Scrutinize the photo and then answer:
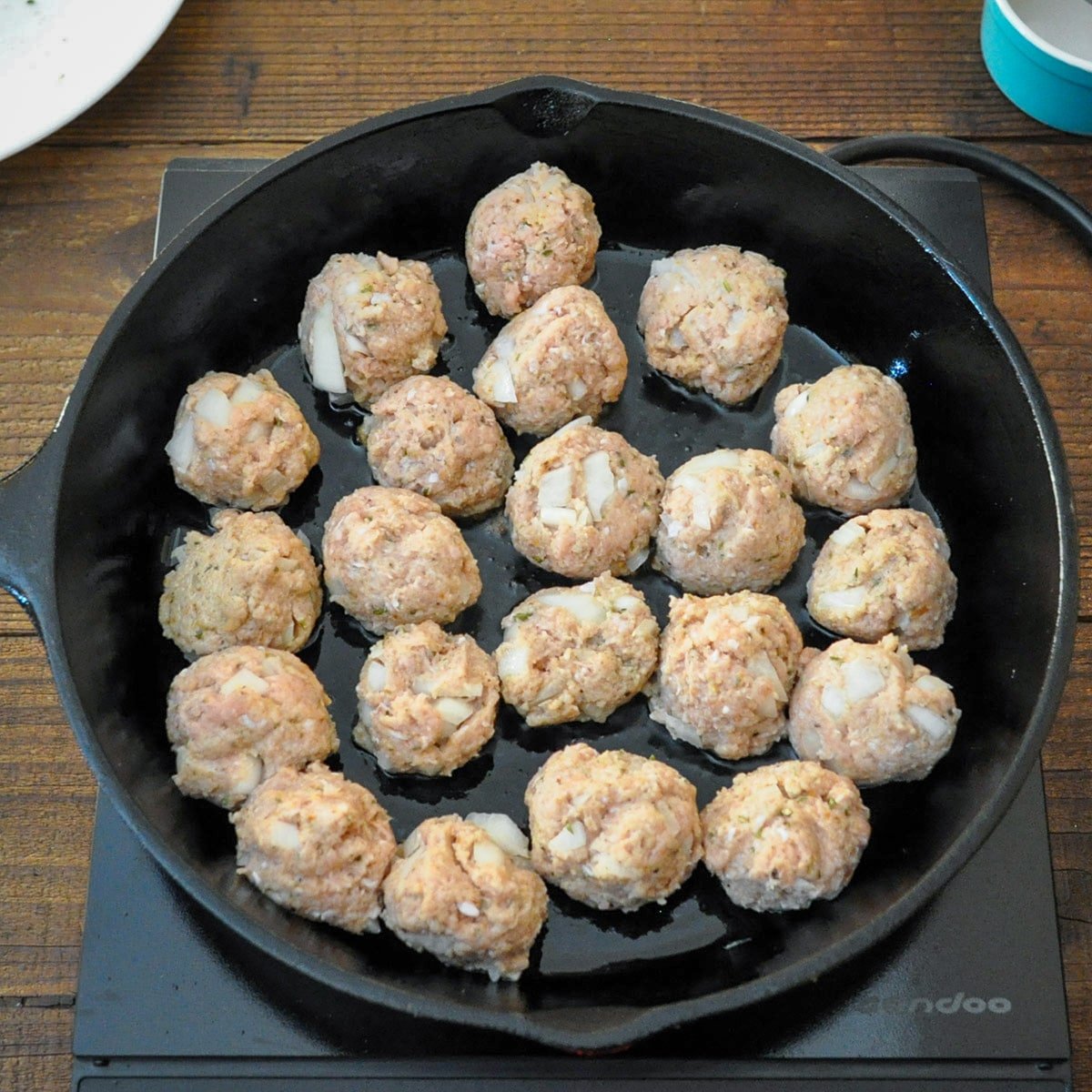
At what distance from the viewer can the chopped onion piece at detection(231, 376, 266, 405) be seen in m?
2.17

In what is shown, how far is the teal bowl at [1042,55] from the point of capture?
103 inches

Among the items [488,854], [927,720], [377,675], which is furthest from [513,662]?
[927,720]

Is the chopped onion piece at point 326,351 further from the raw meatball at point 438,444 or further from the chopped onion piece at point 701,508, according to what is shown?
the chopped onion piece at point 701,508

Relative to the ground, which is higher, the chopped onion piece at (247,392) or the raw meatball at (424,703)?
the chopped onion piece at (247,392)

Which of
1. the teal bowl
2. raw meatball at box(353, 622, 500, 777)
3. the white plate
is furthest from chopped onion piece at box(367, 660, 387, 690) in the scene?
the teal bowl

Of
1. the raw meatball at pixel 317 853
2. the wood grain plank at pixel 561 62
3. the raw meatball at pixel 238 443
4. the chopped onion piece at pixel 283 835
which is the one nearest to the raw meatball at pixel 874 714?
the raw meatball at pixel 317 853

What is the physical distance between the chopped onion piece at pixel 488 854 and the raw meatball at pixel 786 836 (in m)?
0.32

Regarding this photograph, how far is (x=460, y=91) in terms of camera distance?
2787mm

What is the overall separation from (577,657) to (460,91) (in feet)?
4.65

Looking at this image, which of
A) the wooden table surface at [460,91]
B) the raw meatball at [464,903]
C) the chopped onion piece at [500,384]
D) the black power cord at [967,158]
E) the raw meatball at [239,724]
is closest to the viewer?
the raw meatball at [464,903]

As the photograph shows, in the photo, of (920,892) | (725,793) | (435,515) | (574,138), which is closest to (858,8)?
(574,138)

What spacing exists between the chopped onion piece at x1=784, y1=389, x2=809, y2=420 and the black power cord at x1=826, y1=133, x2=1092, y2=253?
0.51 meters

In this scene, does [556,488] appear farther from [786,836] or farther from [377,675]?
[786,836]

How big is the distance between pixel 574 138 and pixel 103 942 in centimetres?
157
